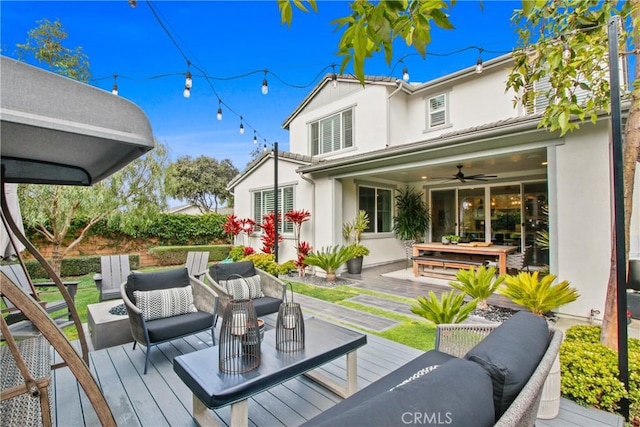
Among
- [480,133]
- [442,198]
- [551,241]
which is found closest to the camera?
[551,241]

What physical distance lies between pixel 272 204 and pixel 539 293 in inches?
311

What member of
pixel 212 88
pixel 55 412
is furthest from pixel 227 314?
pixel 212 88

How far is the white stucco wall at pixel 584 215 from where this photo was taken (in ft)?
14.6

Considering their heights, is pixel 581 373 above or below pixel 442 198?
below

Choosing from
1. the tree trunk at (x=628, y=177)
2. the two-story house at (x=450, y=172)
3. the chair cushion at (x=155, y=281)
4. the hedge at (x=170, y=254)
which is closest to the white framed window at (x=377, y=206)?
the two-story house at (x=450, y=172)

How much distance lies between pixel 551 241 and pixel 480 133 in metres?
2.15

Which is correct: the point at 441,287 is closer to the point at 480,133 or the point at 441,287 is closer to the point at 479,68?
the point at 480,133

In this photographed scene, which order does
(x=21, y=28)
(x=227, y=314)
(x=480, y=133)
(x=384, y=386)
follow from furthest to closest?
(x=21, y=28), (x=480, y=133), (x=227, y=314), (x=384, y=386)

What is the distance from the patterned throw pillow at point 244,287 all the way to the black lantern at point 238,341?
212cm

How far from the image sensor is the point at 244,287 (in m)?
4.54

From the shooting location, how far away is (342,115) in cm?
1086

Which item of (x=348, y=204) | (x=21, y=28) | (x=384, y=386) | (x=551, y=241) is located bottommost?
(x=384, y=386)

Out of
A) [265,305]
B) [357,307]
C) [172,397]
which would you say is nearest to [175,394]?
[172,397]

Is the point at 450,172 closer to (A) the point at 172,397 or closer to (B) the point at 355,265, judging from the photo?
(B) the point at 355,265
